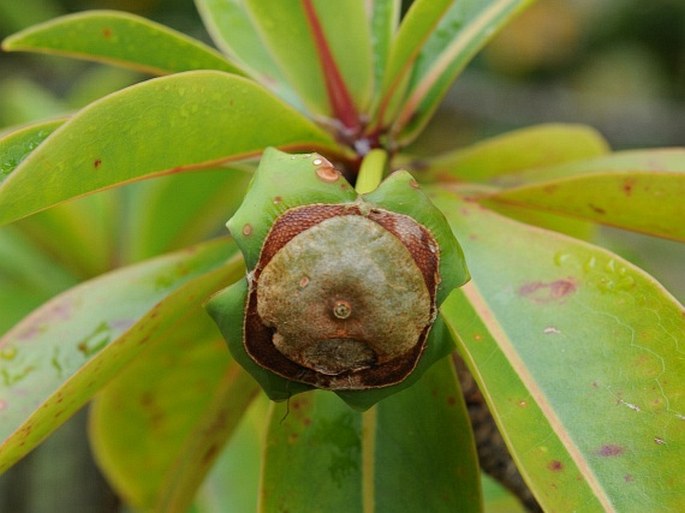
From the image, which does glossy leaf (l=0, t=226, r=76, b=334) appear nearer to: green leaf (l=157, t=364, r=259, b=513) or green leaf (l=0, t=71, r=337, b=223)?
green leaf (l=157, t=364, r=259, b=513)

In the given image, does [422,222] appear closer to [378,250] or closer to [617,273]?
[378,250]

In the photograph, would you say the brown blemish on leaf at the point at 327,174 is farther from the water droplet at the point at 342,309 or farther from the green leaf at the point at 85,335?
the green leaf at the point at 85,335

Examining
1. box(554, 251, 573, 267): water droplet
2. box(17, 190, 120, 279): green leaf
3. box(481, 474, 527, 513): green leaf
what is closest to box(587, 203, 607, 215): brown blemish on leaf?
box(554, 251, 573, 267): water droplet

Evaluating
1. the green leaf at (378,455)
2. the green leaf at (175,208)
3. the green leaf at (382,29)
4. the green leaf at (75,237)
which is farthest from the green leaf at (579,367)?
the green leaf at (75,237)

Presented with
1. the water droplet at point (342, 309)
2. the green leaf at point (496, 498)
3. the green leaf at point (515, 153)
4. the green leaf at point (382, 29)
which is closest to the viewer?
the water droplet at point (342, 309)

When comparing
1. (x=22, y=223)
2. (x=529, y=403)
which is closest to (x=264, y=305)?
(x=529, y=403)

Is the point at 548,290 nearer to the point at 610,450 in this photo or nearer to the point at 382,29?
the point at 610,450
